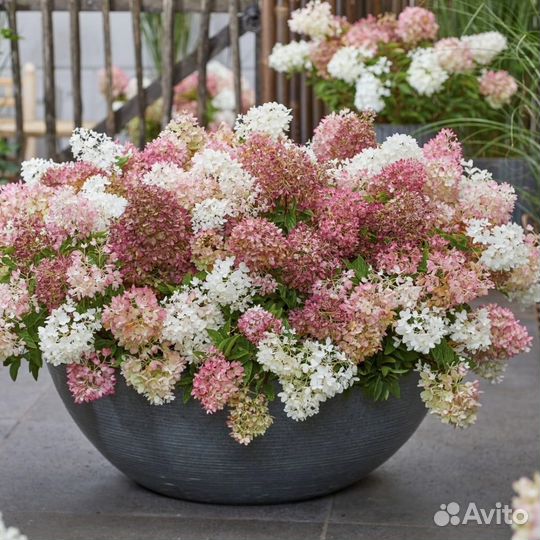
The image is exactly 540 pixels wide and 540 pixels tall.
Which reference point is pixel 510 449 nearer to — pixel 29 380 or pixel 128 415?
pixel 128 415

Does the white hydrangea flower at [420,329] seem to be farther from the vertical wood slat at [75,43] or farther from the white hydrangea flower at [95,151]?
the vertical wood slat at [75,43]

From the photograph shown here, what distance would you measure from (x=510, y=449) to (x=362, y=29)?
2.46m

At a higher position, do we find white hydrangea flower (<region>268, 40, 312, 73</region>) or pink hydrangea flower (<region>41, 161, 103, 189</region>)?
pink hydrangea flower (<region>41, 161, 103, 189</region>)

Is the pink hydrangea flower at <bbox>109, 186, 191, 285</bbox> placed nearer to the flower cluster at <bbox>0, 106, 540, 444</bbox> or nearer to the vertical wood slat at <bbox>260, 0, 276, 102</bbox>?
the flower cluster at <bbox>0, 106, 540, 444</bbox>

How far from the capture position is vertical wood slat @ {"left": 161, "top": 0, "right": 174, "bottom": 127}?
590 cm

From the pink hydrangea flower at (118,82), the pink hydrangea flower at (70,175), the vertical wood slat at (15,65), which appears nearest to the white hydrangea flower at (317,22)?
the vertical wood slat at (15,65)

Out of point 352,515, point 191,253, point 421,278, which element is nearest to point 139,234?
point 191,253

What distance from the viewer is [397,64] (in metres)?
5.21

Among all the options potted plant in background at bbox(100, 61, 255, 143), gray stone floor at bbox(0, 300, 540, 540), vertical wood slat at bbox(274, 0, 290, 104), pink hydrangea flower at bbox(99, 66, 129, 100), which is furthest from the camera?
pink hydrangea flower at bbox(99, 66, 129, 100)

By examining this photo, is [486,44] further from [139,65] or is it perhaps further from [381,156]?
[381,156]

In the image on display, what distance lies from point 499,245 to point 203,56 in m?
3.55

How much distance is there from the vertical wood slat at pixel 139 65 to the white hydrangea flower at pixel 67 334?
3.54 meters

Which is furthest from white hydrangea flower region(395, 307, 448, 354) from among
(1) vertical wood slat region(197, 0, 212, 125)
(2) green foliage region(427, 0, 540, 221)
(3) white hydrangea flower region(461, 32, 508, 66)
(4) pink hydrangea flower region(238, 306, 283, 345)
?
(1) vertical wood slat region(197, 0, 212, 125)

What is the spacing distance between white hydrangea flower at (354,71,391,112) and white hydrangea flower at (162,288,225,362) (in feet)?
8.67
